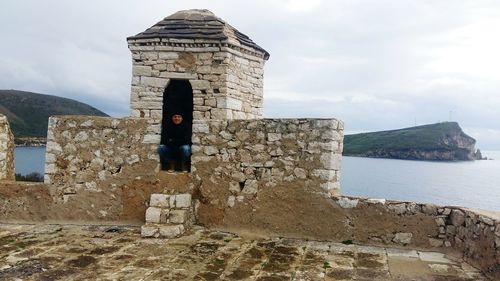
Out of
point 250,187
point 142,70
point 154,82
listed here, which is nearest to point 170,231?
point 250,187

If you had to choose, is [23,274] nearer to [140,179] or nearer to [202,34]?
[140,179]

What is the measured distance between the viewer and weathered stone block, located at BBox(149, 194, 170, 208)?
7.01m

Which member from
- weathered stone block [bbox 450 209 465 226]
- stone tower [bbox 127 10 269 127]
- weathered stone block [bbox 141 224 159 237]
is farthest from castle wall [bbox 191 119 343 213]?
weathered stone block [bbox 450 209 465 226]

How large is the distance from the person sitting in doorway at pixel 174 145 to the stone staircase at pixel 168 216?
0.73m

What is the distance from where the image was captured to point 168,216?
6.92m

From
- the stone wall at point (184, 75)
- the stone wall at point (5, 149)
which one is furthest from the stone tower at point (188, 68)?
the stone wall at point (5, 149)

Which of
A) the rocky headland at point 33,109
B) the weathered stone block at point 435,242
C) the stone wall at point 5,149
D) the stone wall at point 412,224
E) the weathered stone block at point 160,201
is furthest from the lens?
the rocky headland at point 33,109

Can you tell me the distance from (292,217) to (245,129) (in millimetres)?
1556

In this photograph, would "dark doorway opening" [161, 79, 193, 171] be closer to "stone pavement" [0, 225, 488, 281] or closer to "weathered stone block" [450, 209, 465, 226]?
"stone pavement" [0, 225, 488, 281]

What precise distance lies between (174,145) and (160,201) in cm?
136

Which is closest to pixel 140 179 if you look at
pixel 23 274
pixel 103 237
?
pixel 103 237

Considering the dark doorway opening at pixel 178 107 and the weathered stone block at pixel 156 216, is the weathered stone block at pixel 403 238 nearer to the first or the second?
the weathered stone block at pixel 156 216

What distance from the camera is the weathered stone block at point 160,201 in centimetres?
701

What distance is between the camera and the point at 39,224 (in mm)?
7395
